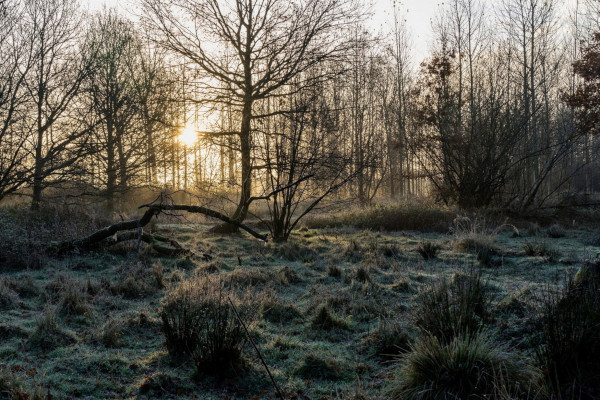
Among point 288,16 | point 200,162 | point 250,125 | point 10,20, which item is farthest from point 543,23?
point 10,20

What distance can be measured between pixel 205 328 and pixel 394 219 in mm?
11912

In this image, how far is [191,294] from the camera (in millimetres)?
4914

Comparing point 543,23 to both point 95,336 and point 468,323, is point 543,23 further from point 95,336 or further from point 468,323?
point 95,336

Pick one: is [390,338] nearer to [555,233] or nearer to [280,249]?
[280,249]

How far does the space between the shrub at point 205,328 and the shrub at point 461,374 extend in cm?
149

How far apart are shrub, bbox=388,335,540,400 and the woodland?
0.06ft

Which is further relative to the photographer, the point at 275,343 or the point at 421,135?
the point at 421,135

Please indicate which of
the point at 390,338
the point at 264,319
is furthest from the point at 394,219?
the point at 390,338

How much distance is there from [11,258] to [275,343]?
6186 millimetres

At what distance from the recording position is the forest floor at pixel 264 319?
12.5ft

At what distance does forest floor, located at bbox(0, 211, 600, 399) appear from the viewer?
381 cm

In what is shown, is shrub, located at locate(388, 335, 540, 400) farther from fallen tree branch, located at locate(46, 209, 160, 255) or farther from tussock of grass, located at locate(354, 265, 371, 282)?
fallen tree branch, located at locate(46, 209, 160, 255)

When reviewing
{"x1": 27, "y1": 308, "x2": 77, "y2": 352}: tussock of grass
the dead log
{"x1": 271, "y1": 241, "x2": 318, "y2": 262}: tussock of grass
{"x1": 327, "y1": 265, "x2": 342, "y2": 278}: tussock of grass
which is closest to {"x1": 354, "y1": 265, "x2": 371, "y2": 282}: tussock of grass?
{"x1": 327, "y1": 265, "x2": 342, "y2": 278}: tussock of grass

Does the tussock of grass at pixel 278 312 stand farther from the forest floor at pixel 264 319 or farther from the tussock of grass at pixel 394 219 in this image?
the tussock of grass at pixel 394 219
